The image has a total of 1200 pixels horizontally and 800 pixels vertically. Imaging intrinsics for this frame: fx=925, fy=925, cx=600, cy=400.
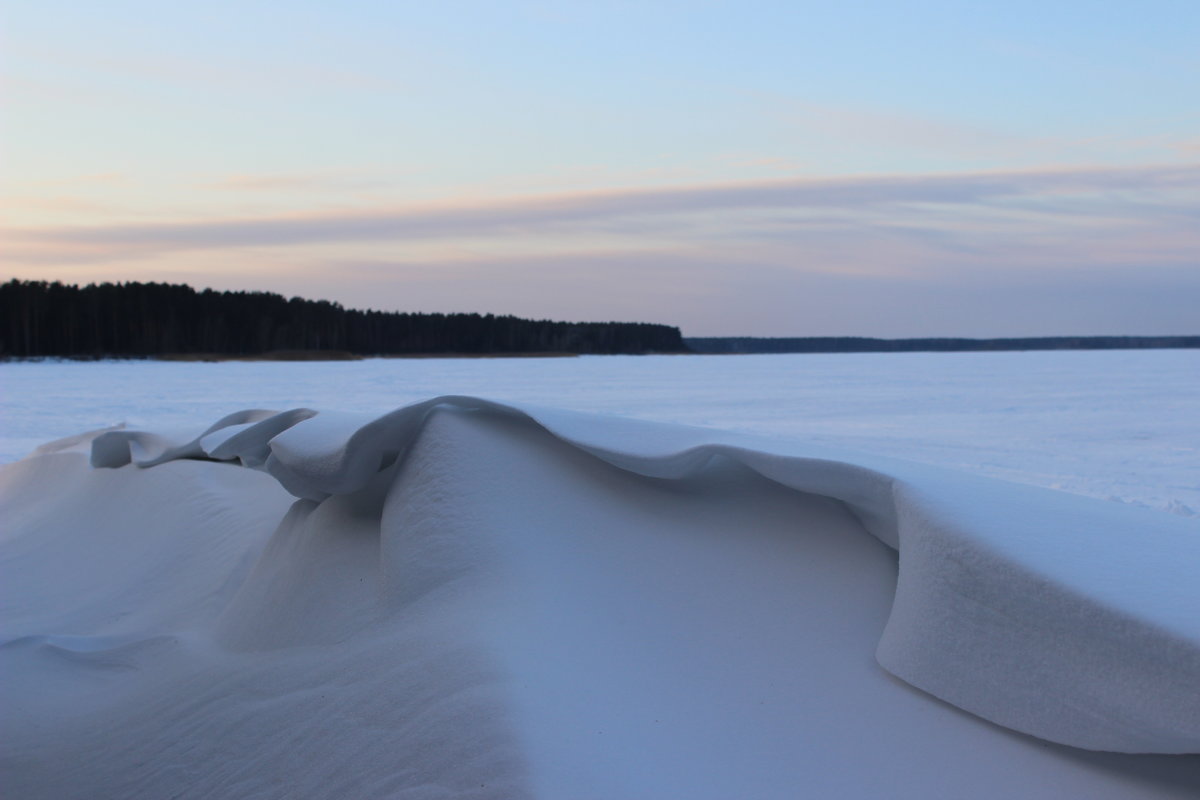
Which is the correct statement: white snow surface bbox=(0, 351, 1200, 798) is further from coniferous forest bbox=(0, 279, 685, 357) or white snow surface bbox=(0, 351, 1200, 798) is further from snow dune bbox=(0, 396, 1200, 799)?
coniferous forest bbox=(0, 279, 685, 357)

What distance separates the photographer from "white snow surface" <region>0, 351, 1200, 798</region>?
1.25 m

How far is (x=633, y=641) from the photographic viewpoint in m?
1.64

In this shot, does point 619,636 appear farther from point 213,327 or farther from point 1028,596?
point 213,327

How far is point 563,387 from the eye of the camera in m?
19.9

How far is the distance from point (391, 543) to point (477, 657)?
72 centimetres

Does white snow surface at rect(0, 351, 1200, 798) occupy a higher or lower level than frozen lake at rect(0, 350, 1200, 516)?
higher

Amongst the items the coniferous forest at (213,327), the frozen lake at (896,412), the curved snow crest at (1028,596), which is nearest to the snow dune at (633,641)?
the curved snow crest at (1028,596)

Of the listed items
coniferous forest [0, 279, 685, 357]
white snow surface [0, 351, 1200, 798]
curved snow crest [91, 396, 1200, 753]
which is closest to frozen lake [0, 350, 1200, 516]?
white snow surface [0, 351, 1200, 798]

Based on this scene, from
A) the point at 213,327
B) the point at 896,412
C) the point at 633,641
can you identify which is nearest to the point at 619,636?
the point at 633,641

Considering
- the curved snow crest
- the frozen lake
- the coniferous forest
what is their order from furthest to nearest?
1. the coniferous forest
2. the frozen lake
3. the curved snow crest

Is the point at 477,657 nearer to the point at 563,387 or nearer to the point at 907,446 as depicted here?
the point at 907,446

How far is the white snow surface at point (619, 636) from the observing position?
4.11 ft

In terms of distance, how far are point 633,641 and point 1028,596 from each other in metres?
0.65

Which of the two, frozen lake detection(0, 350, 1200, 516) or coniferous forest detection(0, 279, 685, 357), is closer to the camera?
frozen lake detection(0, 350, 1200, 516)
